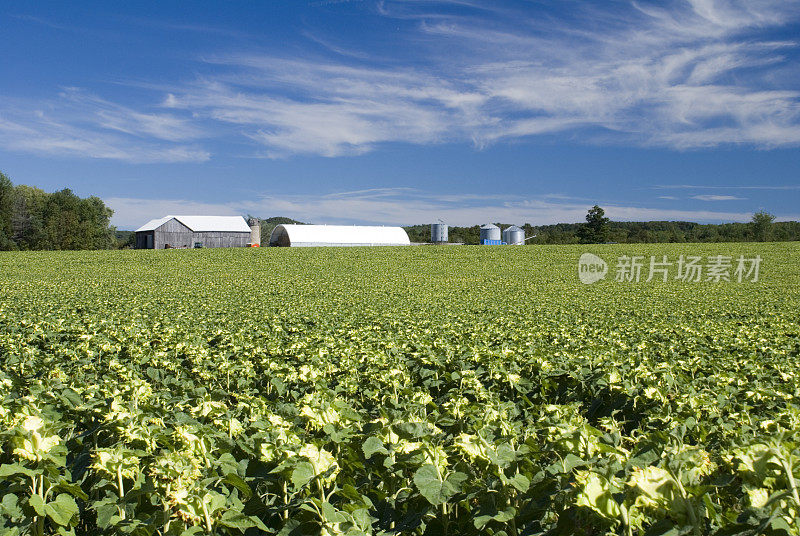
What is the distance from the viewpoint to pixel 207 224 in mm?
71438

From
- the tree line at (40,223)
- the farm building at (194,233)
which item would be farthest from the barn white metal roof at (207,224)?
the tree line at (40,223)

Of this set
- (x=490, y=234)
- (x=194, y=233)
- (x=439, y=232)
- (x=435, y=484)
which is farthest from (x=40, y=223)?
(x=435, y=484)

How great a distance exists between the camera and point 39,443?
2613 millimetres

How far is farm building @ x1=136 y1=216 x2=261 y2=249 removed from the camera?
69062mm

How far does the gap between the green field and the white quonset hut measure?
2087 inches

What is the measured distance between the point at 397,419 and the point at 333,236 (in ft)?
225

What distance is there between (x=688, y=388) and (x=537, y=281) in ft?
74.9

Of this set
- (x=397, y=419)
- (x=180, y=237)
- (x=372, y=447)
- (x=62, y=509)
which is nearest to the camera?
(x=62, y=509)

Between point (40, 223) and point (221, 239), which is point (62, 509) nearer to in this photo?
point (221, 239)

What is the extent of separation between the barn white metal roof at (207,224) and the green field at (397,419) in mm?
56254

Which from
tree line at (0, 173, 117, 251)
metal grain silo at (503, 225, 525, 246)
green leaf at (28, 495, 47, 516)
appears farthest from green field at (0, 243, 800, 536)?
tree line at (0, 173, 117, 251)

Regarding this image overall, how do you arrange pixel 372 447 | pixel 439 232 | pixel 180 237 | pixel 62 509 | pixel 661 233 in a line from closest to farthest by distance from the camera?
pixel 62 509 < pixel 372 447 < pixel 180 237 < pixel 439 232 < pixel 661 233

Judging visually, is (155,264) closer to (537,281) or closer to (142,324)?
(537,281)

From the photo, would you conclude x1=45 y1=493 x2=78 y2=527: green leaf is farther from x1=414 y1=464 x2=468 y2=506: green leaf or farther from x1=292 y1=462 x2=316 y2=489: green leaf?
x1=414 y1=464 x2=468 y2=506: green leaf
